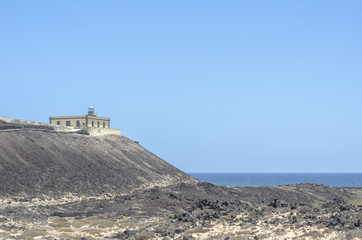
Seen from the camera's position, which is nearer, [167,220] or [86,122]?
[167,220]

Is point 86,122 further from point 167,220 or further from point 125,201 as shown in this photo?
point 167,220

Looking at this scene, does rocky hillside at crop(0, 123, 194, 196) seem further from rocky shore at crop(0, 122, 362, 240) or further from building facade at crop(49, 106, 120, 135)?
building facade at crop(49, 106, 120, 135)

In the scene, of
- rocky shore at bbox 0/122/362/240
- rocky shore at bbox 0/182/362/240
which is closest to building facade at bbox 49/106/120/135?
rocky shore at bbox 0/122/362/240

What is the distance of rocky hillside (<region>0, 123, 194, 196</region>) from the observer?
6762 cm

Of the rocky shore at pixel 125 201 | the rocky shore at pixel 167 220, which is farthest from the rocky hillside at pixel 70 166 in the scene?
the rocky shore at pixel 167 220

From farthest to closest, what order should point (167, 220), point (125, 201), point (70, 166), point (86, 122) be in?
point (86, 122)
point (70, 166)
point (125, 201)
point (167, 220)

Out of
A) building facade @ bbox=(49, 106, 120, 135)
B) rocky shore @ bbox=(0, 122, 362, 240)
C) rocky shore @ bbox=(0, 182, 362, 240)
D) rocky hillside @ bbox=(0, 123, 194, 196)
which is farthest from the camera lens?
building facade @ bbox=(49, 106, 120, 135)

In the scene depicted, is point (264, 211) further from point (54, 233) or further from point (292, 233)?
point (54, 233)

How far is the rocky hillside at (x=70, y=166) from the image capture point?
222 ft

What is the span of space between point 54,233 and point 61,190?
25039mm

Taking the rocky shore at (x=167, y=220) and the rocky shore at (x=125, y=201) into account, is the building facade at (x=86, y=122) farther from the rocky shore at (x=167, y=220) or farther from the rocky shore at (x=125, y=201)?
the rocky shore at (x=167, y=220)

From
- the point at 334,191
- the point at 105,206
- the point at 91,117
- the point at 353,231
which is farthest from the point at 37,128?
the point at 353,231

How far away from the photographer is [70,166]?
258ft

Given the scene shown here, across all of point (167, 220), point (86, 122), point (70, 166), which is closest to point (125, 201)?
point (167, 220)
